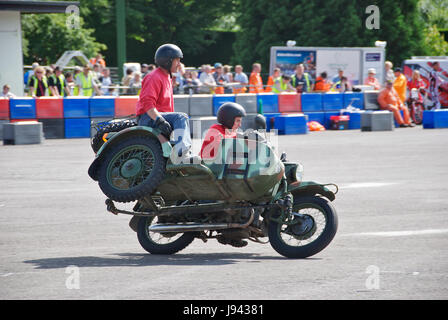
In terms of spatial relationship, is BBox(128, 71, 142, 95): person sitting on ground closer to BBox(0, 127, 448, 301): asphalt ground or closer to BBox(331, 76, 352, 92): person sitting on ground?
BBox(331, 76, 352, 92): person sitting on ground

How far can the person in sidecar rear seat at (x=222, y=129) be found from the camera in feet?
25.8

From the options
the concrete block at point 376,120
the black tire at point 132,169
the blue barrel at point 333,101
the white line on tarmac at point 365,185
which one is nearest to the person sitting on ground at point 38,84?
the blue barrel at point 333,101

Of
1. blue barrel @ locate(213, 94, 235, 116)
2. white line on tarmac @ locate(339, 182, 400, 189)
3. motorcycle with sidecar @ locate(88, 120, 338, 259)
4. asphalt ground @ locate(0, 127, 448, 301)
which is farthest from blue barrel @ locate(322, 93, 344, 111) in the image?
motorcycle with sidecar @ locate(88, 120, 338, 259)

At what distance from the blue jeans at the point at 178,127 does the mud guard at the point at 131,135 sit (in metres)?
0.10

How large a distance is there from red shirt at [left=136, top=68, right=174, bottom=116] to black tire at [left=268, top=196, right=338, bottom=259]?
1.55 m

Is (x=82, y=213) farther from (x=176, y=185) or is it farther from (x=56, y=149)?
(x=56, y=149)

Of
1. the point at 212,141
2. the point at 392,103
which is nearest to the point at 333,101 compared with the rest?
the point at 392,103

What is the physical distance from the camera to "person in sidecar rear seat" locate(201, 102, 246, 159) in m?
7.88

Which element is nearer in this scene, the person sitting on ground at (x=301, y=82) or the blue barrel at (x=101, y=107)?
the blue barrel at (x=101, y=107)

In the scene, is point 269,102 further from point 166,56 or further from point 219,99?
point 166,56

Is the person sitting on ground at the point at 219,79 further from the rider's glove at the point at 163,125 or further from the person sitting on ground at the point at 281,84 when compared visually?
the rider's glove at the point at 163,125

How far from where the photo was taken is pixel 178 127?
7.94 metres

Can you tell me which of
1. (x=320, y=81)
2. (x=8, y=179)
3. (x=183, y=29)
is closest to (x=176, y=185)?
(x=8, y=179)

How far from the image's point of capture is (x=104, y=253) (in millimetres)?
8352
